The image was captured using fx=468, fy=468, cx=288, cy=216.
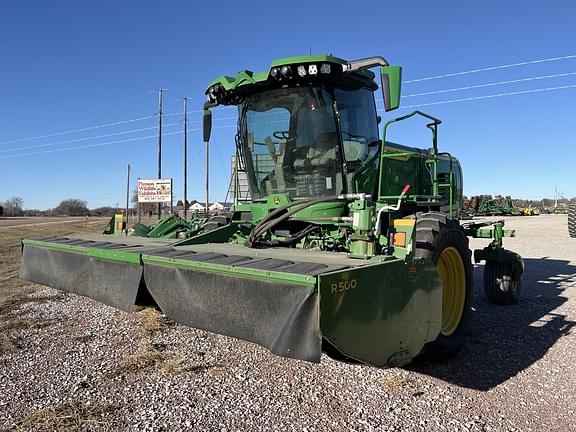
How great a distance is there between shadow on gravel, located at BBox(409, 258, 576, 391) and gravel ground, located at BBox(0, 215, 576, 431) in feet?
0.07

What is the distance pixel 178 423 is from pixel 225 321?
74 centimetres

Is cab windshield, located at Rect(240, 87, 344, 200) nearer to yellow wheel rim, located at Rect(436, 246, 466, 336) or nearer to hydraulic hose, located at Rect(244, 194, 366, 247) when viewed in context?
hydraulic hose, located at Rect(244, 194, 366, 247)

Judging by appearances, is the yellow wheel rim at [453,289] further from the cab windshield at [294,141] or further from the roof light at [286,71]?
the roof light at [286,71]

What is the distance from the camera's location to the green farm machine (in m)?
2.99

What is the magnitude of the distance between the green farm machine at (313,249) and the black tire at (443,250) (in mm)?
14

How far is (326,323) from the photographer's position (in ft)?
9.00

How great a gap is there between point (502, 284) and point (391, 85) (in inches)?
165

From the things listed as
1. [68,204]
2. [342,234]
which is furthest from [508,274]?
[68,204]

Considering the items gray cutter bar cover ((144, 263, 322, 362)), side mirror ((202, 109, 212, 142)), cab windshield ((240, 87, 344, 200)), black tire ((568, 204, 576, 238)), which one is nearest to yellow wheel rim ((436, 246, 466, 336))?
cab windshield ((240, 87, 344, 200))

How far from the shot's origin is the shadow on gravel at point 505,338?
162 inches

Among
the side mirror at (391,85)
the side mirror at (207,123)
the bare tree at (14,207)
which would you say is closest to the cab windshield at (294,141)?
the side mirror at (207,123)

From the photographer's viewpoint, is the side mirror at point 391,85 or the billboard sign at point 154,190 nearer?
the side mirror at point 391,85

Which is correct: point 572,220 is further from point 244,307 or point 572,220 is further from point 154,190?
point 154,190

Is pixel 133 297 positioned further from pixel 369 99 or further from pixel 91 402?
pixel 369 99
